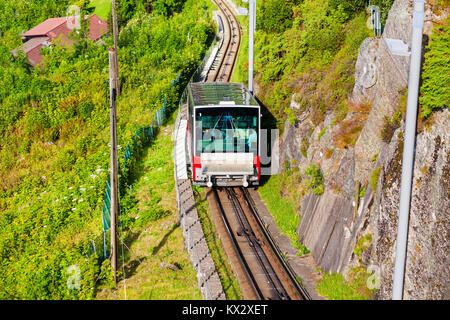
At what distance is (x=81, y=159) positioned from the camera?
87.8 feet

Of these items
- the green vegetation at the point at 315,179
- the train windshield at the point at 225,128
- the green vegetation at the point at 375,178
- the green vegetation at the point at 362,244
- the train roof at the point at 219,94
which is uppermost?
the train roof at the point at 219,94

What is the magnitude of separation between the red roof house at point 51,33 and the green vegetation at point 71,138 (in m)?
3.29

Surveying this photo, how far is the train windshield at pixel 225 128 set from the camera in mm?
18375

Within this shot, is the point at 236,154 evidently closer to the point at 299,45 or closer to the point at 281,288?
the point at 281,288

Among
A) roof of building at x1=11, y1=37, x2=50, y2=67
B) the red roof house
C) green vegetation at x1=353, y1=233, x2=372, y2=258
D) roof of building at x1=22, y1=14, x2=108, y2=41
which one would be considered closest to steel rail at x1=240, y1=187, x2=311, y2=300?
green vegetation at x1=353, y1=233, x2=372, y2=258

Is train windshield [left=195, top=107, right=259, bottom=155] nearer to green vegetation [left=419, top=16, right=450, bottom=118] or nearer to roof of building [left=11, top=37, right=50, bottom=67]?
green vegetation [left=419, top=16, right=450, bottom=118]

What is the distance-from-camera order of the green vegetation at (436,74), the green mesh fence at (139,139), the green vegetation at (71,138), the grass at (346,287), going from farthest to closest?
1. the green mesh fence at (139,139)
2. the green vegetation at (71,138)
3. the grass at (346,287)
4. the green vegetation at (436,74)

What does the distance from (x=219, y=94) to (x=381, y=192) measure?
31.0ft

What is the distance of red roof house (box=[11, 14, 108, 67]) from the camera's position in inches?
2413

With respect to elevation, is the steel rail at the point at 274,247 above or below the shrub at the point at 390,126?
below

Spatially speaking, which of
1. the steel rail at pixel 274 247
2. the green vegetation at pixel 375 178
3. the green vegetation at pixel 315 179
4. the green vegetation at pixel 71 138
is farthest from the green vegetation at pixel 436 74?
the green vegetation at pixel 71 138

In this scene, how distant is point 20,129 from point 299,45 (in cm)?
2227

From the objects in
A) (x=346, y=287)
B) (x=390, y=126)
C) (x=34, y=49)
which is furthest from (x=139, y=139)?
(x=34, y=49)

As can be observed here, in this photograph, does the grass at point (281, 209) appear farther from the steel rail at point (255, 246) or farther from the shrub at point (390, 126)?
the shrub at point (390, 126)
